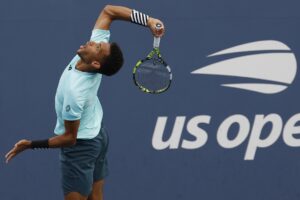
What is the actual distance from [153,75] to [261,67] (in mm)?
1155

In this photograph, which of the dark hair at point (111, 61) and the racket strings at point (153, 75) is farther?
the racket strings at point (153, 75)

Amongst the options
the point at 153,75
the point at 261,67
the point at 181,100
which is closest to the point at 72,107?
the point at 153,75

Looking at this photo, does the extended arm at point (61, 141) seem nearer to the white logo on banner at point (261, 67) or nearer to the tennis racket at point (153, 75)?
the tennis racket at point (153, 75)

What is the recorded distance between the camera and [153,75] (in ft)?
17.1

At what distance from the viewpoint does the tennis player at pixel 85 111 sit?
4992mm

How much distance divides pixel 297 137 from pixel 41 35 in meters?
1.89

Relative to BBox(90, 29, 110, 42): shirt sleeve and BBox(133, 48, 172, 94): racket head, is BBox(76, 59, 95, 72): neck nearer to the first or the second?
BBox(90, 29, 110, 42): shirt sleeve

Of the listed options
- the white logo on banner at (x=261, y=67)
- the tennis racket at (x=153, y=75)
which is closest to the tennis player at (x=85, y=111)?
the tennis racket at (x=153, y=75)

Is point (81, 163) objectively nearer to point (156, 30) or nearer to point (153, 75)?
point (153, 75)

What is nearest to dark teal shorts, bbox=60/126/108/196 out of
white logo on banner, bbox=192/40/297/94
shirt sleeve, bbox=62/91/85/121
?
shirt sleeve, bbox=62/91/85/121

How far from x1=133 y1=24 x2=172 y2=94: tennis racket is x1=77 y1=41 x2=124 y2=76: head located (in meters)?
0.19

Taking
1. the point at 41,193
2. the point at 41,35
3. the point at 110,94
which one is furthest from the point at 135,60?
the point at 41,193

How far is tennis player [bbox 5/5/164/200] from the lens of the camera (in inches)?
197

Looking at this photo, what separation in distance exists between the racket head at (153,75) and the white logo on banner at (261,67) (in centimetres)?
81
